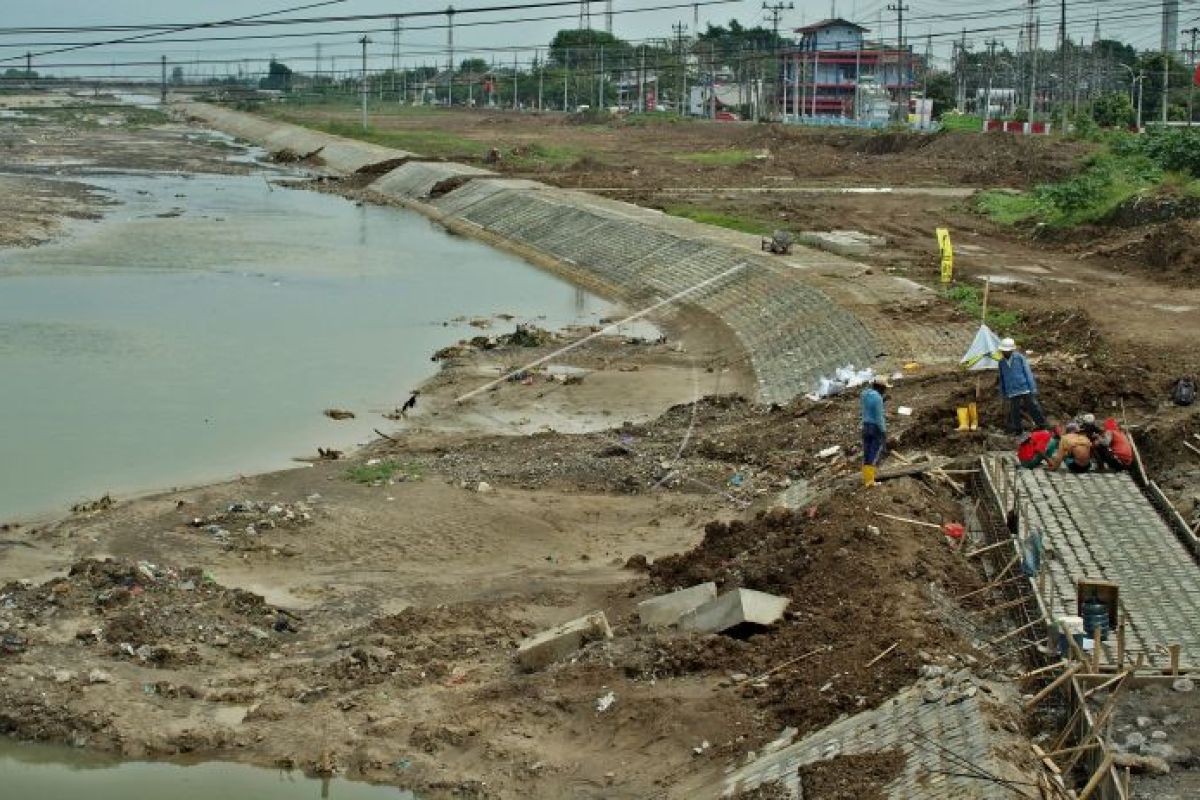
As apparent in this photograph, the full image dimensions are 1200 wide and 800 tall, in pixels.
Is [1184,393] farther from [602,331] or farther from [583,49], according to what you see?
[583,49]

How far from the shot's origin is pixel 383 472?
22156 mm

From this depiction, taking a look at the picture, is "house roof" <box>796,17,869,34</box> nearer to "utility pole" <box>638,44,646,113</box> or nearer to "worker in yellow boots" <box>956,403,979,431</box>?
"utility pole" <box>638,44,646,113</box>

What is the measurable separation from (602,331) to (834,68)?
9993 cm

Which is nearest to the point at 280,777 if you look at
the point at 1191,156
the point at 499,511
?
the point at 499,511

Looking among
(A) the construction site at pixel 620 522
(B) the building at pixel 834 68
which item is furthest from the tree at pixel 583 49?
(A) the construction site at pixel 620 522

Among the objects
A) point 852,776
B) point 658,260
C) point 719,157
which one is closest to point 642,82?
point 719,157

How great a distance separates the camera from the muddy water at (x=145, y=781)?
13.7m

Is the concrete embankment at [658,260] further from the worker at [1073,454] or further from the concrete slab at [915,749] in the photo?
the concrete slab at [915,749]

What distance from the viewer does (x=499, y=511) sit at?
20656 millimetres

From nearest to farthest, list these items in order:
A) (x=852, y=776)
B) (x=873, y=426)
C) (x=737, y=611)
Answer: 1. (x=852, y=776)
2. (x=737, y=611)
3. (x=873, y=426)

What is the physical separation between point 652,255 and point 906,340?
15.7 m

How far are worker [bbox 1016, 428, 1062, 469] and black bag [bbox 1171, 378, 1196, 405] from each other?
3.16 meters

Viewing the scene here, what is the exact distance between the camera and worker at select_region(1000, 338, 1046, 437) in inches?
780

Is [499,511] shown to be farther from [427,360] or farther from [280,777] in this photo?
[427,360]
